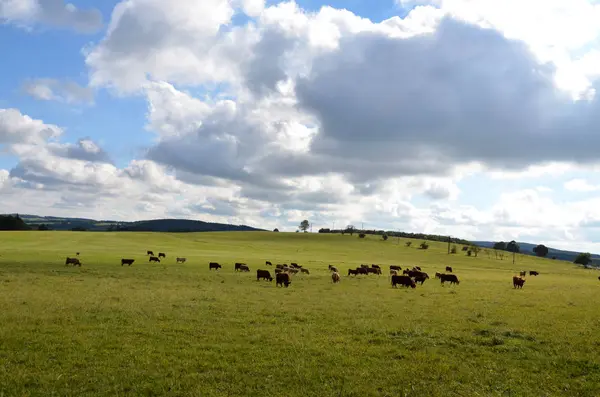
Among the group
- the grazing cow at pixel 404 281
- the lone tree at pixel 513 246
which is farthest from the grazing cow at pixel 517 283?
the lone tree at pixel 513 246

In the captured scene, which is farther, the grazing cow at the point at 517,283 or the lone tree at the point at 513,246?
the lone tree at the point at 513,246

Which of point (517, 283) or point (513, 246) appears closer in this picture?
point (517, 283)

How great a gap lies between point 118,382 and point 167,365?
1489mm

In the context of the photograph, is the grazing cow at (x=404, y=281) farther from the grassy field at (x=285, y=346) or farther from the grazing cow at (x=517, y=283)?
the grassy field at (x=285, y=346)

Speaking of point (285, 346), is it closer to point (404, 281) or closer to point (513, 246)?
point (404, 281)

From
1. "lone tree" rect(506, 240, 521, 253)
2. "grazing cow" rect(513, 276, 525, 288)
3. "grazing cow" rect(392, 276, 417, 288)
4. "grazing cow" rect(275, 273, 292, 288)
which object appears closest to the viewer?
"grazing cow" rect(275, 273, 292, 288)

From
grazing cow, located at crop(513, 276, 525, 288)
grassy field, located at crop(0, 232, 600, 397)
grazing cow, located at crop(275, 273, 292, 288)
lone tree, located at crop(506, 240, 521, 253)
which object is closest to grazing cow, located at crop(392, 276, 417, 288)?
grazing cow, located at crop(275, 273, 292, 288)

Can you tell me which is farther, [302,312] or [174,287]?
[174,287]

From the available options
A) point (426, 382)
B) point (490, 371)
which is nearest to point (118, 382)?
point (426, 382)

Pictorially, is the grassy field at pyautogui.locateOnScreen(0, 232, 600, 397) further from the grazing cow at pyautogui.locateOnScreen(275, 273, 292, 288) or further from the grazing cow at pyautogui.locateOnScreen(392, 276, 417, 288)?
the grazing cow at pyautogui.locateOnScreen(392, 276, 417, 288)

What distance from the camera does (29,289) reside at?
26.1m

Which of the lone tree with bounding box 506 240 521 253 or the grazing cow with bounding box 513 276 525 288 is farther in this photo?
the lone tree with bounding box 506 240 521 253

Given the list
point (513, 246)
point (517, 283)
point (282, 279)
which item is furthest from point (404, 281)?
point (513, 246)

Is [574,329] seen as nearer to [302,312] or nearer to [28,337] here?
[302,312]
